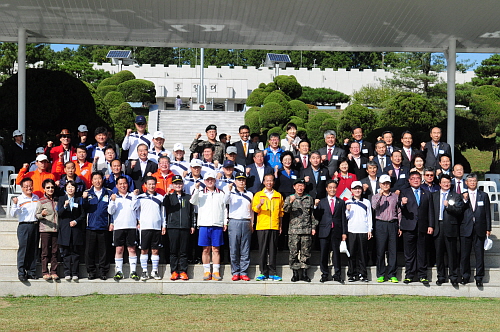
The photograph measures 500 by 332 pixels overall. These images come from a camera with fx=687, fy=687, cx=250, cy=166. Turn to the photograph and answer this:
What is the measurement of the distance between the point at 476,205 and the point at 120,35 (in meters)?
7.77

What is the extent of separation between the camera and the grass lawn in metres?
7.10

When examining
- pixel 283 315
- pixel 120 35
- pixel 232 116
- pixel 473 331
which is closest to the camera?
pixel 473 331

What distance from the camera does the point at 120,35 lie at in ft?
45.0

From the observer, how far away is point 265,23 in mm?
12953

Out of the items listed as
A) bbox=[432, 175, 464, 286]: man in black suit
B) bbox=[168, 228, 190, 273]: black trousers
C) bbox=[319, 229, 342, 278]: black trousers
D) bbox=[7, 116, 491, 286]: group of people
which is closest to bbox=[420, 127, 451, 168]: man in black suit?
bbox=[7, 116, 491, 286]: group of people

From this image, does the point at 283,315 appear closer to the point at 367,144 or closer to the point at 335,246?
A: the point at 335,246

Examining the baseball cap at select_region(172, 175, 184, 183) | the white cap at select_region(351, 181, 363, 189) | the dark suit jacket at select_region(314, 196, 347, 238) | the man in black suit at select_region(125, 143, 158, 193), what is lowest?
Answer: the dark suit jacket at select_region(314, 196, 347, 238)

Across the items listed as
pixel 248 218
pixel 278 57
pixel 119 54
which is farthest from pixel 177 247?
pixel 278 57

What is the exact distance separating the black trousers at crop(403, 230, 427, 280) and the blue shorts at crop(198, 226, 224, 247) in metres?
2.56

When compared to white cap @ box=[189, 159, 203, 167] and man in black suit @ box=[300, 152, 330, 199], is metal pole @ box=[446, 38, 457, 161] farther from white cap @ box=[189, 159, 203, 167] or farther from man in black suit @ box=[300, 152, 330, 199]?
white cap @ box=[189, 159, 203, 167]

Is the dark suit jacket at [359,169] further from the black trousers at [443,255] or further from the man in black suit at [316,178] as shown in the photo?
the black trousers at [443,255]

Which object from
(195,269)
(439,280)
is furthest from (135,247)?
(439,280)

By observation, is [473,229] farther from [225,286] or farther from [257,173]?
[225,286]

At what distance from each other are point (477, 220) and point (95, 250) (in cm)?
526
